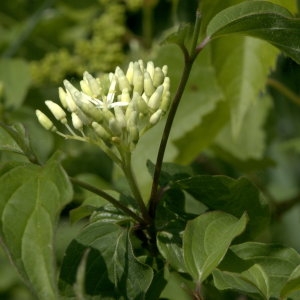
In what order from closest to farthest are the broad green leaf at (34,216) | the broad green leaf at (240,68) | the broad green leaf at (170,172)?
the broad green leaf at (34,216)
the broad green leaf at (170,172)
the broad green leaf at (240,68)

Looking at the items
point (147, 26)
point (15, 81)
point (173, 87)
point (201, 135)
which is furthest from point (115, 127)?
point (147, 26)

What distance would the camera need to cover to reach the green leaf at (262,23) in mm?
874

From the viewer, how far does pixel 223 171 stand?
1.99m

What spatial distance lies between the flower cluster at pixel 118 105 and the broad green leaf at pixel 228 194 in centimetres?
10

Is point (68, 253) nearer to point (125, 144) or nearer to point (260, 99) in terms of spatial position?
point (125, 144)

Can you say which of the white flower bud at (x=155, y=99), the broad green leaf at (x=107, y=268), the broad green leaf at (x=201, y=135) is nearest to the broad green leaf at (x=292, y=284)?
the broad green leaf at (x=107, y=268)

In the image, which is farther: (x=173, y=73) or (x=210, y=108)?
(x=210, y=108)

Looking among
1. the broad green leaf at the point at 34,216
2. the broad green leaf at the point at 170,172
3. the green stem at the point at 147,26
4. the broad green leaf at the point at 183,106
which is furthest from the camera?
the green stem at the point at 147,26

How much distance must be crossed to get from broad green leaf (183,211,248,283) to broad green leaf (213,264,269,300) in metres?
0.03

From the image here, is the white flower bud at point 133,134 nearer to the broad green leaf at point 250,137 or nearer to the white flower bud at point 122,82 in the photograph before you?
the white flower bud at point 122,82

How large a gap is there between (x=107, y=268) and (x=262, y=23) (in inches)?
13.1

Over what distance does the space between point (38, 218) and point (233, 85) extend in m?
0.69

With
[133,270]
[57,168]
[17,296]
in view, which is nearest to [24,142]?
[57,168]

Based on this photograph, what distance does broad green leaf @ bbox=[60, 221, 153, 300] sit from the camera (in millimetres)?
868
